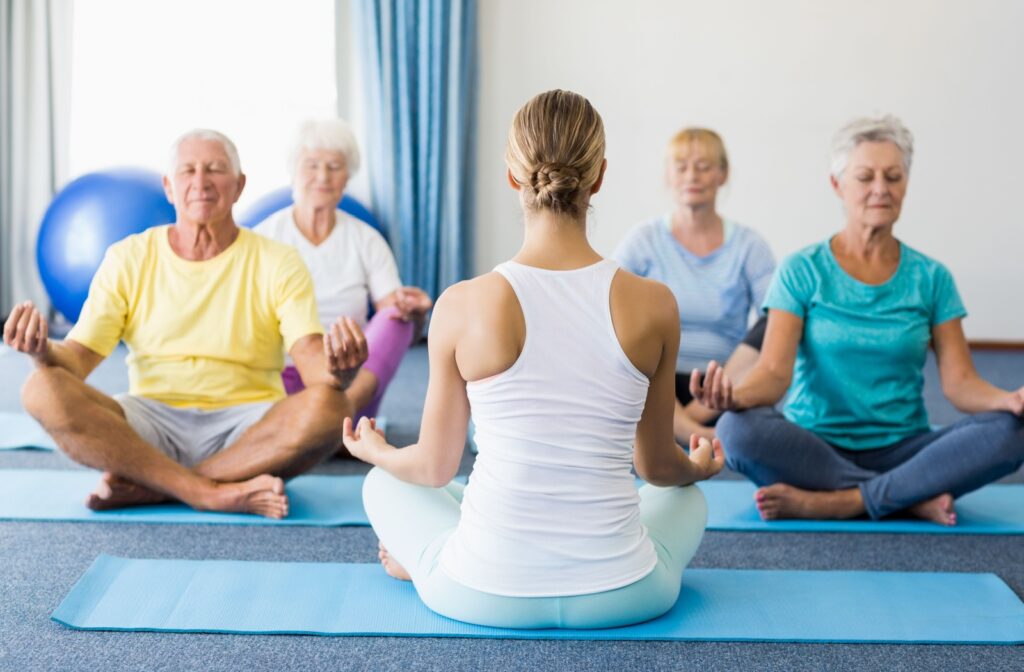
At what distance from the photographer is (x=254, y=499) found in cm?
280

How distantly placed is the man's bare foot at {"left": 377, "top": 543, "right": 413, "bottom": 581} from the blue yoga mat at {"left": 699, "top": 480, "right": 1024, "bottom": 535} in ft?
2.77

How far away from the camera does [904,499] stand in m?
2.83

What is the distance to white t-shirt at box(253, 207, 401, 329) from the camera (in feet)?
12.3

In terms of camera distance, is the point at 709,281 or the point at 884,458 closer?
the point at 884,458

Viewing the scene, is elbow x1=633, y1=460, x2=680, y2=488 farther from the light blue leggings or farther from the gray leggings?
the gray leggings

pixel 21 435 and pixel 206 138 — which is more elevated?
pixel 206 138

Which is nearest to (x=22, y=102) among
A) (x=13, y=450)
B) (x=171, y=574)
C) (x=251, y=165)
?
(x=251, y=165)

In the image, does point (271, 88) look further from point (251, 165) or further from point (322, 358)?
point (322, 358)

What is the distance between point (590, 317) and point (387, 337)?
5.79 feet

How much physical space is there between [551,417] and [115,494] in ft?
4.61

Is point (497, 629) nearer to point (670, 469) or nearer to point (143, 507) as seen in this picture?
point (670, 469)

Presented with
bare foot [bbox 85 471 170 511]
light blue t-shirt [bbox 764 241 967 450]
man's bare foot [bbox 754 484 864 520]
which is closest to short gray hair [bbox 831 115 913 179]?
light blue t-shirt [bbox 764 241 967 450]

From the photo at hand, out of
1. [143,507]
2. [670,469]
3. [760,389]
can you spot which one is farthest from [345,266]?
[670,469]

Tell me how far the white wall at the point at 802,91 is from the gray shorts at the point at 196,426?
10.5ft
